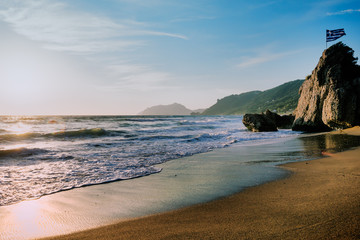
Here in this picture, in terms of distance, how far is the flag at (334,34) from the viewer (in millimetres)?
18516

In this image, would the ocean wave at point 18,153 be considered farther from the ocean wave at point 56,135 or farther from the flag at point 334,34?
the flag at point 334,34

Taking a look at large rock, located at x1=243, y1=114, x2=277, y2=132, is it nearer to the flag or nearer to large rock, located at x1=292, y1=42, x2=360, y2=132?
large rock, located at x1=292, y1=42, x2=360, y2=132

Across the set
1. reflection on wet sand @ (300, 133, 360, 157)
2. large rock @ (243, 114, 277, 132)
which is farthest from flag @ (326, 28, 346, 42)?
reflection on wet sand @ (300, 133, 360, 157)

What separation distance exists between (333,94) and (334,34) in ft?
25.9

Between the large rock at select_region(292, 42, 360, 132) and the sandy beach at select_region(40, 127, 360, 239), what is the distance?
41.1 feet

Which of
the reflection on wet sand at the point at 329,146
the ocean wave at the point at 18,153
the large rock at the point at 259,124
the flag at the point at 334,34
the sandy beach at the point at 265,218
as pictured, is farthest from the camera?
the large rock at the point at 259,124

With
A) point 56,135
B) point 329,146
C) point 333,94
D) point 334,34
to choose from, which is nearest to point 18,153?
point 56,135

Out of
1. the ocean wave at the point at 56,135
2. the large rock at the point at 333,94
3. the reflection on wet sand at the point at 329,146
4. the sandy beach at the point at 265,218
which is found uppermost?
the large rock at the point at 333,94

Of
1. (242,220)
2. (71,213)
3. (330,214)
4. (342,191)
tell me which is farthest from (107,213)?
(342,191)

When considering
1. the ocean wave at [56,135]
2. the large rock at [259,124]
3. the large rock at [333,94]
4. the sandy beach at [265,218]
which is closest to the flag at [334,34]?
the large rock at [333,94]

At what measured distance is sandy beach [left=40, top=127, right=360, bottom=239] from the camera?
223cm

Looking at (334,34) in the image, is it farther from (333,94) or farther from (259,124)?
(259,124)

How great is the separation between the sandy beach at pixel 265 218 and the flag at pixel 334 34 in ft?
65.1

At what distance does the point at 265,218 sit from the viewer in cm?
262
